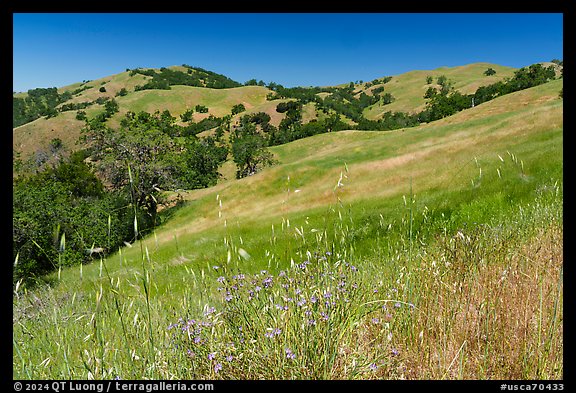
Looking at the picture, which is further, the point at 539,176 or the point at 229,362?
the point at 539,176

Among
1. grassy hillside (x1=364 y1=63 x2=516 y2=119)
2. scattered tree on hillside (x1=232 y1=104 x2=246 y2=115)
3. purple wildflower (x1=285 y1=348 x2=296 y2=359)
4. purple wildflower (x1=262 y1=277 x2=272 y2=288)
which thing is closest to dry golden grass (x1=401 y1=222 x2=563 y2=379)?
purple wildflower (x1=285 y1=348 x2=296 y2=359)

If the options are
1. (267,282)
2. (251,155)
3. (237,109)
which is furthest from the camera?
(237,109)

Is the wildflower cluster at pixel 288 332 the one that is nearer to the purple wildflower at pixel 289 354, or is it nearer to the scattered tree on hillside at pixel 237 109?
the purple wildflower at pixel 289 354

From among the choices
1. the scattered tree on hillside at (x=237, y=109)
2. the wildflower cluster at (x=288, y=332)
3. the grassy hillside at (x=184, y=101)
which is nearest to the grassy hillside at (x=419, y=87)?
the grassy hillside at (x=184, y=101)

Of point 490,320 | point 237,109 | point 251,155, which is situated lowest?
point 490,320

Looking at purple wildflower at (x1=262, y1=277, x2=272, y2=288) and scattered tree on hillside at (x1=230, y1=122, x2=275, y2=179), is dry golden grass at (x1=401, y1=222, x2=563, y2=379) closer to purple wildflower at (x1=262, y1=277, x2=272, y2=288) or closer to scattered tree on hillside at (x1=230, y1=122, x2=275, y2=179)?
purple wildflower at (x1=262, y1=277, x2=272, y2=288)

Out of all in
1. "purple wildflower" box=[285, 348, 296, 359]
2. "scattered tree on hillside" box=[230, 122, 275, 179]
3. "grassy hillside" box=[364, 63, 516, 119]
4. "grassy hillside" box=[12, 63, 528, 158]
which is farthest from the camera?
"grassy hillside" box=[364, 63, 516, 119]

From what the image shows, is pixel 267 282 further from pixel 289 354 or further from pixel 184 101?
pixel 184 101

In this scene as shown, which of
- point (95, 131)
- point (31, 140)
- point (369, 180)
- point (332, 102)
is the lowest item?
point (369, 180)

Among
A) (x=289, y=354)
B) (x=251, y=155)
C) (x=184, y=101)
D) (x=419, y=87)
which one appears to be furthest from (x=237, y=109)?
(x=289, y=354)
